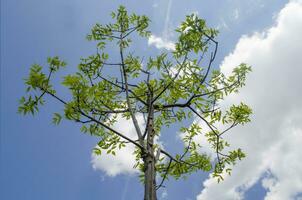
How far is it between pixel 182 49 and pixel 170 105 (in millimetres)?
1170

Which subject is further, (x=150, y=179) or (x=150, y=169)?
(x=150, y=169)

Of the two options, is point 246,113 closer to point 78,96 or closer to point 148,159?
point 148,159

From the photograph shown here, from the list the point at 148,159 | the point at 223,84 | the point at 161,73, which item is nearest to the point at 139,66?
the point at 161,73

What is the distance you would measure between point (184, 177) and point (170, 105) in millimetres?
1416

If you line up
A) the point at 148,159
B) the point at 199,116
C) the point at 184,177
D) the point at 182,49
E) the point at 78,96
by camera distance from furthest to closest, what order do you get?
1. the point at 184,177
2. the point at 199,116
3. the point at 182,49
4. the point at 148,159
5. the point at 78,96

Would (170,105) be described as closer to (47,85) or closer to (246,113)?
(246,113)

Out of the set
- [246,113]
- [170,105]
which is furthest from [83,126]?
[246,113]

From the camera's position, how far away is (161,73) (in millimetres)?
5574

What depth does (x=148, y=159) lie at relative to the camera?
4645 millimetres

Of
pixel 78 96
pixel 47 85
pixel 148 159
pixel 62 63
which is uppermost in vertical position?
pixel 62 63

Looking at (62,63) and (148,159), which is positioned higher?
(62,63)

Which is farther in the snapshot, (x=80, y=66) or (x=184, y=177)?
(x=184, y=177)

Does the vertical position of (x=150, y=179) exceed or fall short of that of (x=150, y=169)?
it falls short

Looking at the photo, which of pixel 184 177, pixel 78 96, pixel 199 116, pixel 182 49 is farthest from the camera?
pixel 184 177
